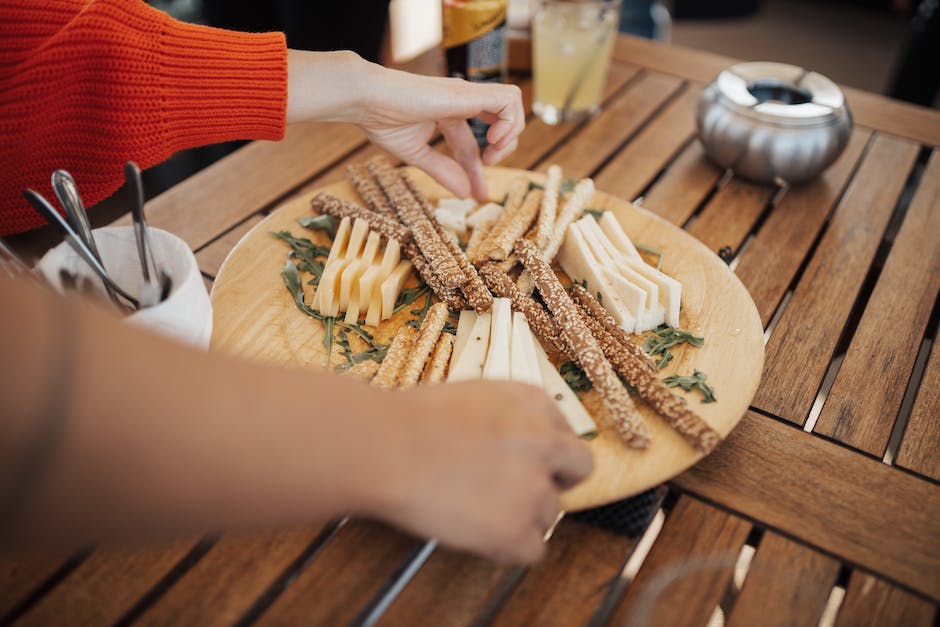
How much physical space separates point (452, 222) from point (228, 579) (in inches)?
29.3

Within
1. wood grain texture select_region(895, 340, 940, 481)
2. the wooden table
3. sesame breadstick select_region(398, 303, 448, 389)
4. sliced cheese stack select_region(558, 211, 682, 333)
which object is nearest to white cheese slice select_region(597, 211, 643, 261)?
sliced cheese stack select_region(558, 211, 682, 333)

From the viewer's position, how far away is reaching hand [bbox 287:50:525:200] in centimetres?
129

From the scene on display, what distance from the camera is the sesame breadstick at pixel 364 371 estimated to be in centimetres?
99

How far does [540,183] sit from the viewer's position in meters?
1.42

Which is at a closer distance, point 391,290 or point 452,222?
point 391,290

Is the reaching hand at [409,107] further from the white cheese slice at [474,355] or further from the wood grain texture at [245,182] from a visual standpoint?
the white cheese slice at [474,355]

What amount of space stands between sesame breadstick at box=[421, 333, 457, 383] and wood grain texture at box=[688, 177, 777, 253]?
0.61 metres

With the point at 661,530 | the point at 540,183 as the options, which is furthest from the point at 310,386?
the point at 540,183

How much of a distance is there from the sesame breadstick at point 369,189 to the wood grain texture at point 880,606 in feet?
3.08

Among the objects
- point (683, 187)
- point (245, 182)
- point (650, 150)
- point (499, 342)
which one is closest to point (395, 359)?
point (499, 342)

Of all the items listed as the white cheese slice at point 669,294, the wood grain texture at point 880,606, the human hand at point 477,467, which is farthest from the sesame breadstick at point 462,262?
the wood grain texture at point 880,606

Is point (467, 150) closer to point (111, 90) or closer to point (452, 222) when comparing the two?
point (452, 222)

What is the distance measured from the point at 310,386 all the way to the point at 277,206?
955 millimetres

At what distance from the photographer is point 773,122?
4.68 ft
